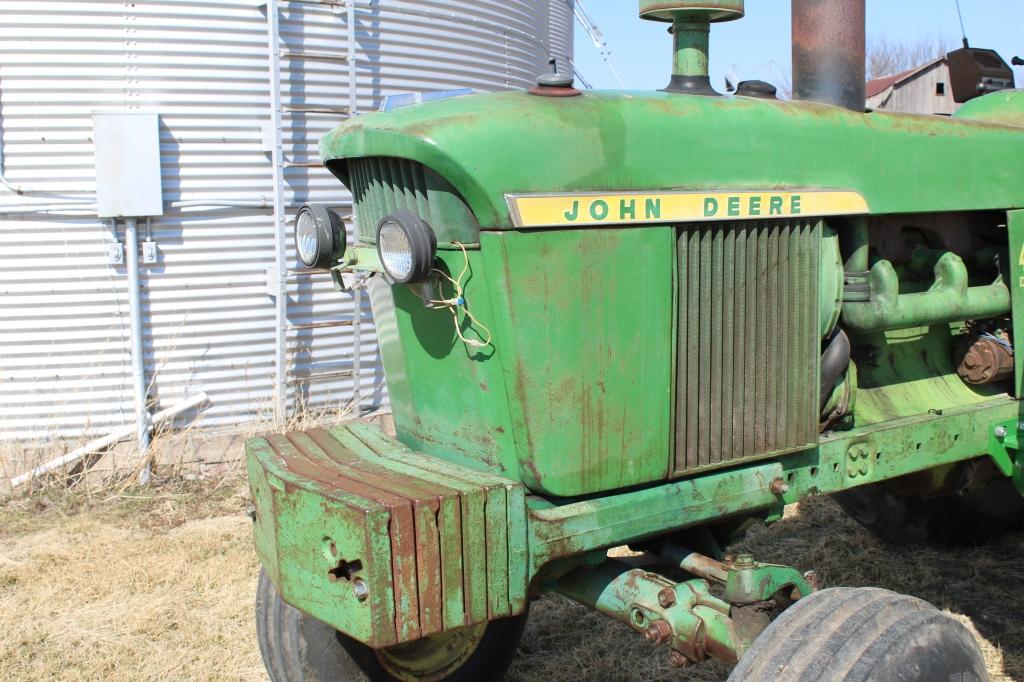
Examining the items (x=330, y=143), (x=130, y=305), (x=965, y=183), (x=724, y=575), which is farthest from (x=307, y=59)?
(x=724, y=575)

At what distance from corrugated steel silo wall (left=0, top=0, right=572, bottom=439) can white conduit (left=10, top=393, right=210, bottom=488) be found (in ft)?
0.30

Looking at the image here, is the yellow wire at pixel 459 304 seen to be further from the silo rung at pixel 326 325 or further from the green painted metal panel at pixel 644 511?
the silo rung at pixel 326 325

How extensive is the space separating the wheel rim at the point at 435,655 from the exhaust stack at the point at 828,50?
1877 millimetres

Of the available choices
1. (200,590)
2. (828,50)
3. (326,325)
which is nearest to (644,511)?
(828,50)

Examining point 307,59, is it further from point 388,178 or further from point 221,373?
point 388,178

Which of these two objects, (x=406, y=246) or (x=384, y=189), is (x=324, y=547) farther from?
(x=384, y=189)

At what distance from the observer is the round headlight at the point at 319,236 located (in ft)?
9.40

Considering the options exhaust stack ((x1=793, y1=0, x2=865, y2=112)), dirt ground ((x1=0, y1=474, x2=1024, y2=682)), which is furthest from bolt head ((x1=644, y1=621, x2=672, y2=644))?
exhaust stack ((x1=793, y1=0, x2=865, y2=112))

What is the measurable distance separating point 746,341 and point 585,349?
51cm

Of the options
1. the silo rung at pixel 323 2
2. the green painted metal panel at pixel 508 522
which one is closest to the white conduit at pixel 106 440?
the silo rung at pixel 323 2

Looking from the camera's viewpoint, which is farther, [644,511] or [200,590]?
[200,590]

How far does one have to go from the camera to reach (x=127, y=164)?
5930 mm

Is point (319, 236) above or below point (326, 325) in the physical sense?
above

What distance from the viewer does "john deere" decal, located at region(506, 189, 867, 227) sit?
93.8 inches
